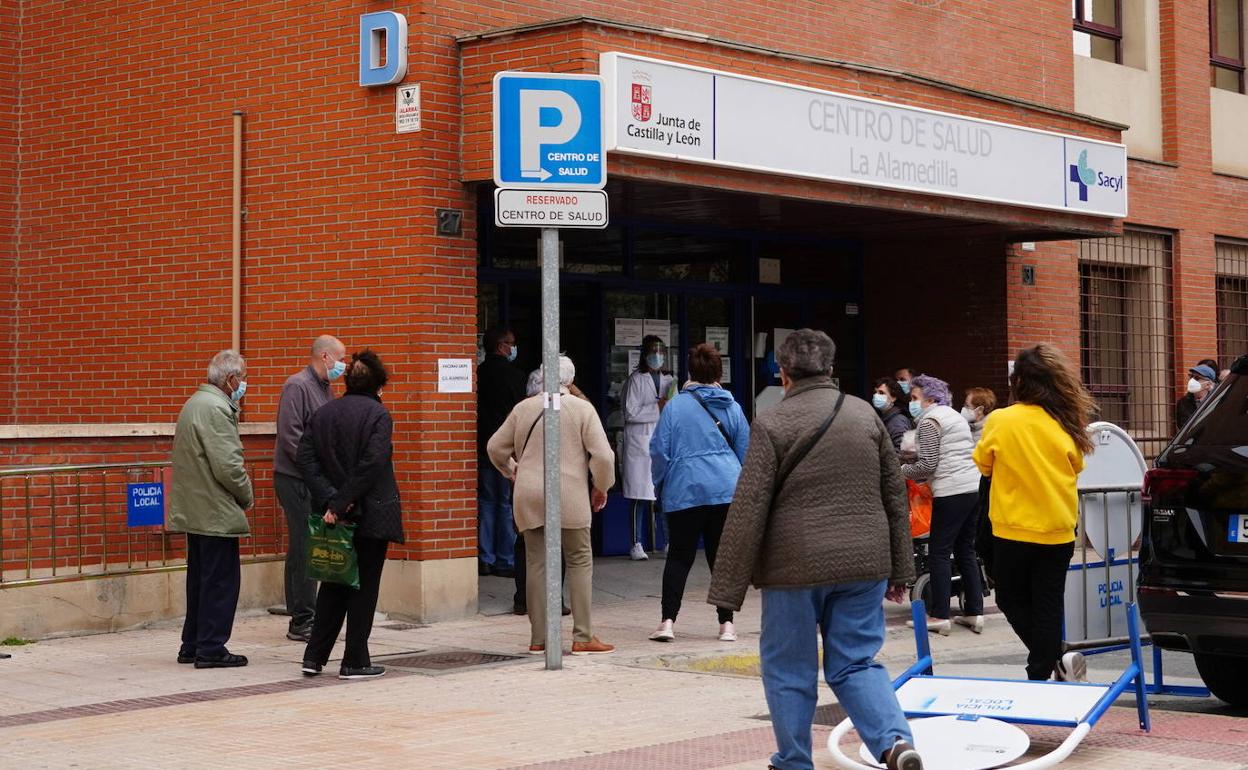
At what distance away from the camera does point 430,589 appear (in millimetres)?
11688

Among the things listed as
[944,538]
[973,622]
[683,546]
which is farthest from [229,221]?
[973,622]

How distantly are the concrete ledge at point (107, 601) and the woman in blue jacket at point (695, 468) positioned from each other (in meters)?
2.91

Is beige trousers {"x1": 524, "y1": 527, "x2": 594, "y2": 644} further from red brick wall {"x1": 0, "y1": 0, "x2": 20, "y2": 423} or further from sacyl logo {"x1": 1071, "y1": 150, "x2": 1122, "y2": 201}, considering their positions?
sacyl logo {"x1": 1071, "y1": 150, "x2": 1122, "y2": 201}

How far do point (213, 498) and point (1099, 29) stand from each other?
42.3ft

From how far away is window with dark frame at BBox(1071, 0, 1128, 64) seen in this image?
62.1 feet

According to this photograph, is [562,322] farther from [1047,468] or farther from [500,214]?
[1047,468]

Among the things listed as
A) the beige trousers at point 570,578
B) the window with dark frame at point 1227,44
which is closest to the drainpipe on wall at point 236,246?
the beige trousers at point 570,578

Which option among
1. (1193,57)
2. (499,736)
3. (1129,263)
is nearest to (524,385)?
(499,736)

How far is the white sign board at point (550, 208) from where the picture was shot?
9391 mm

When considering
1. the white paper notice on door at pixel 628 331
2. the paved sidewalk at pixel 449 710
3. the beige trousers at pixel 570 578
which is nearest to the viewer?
the paved sidewalk at pixel 449 710

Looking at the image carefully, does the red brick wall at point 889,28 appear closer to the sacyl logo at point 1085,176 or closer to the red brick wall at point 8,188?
the sacyl logo at point 1085,176

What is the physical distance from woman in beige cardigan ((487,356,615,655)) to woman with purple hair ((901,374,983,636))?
6.74 ft

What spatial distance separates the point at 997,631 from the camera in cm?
1162

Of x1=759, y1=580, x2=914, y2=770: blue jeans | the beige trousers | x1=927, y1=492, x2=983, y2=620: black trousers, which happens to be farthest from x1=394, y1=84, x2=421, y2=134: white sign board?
x1=759, y1=580, x2=914, y2=770: blue jeans
